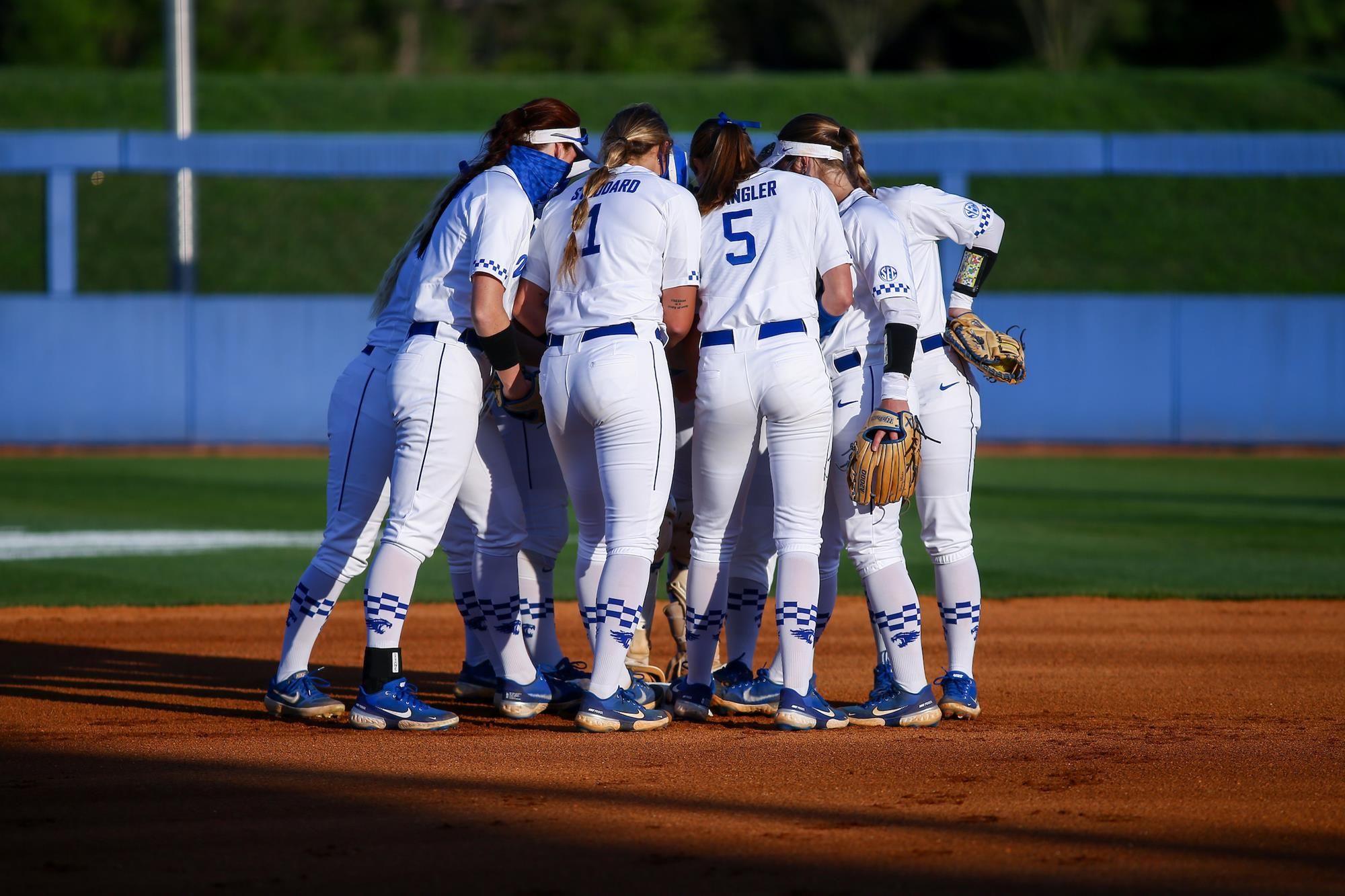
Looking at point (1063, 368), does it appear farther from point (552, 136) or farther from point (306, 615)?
point (306, 615)

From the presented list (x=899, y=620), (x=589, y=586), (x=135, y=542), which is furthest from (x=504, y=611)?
(x=135, y=542)

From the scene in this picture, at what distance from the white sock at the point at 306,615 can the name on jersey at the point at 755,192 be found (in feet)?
5.89

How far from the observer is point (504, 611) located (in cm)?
492

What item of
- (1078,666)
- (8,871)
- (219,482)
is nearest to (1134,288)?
(219,482)

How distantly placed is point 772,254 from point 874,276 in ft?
1.11

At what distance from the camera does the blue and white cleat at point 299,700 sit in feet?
15.6

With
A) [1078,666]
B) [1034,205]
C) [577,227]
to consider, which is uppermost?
[1034,205]

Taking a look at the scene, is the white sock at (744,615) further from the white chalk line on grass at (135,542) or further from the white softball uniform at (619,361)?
the white chalk line on grass at (135,542)

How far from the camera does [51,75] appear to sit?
3297 centimetres

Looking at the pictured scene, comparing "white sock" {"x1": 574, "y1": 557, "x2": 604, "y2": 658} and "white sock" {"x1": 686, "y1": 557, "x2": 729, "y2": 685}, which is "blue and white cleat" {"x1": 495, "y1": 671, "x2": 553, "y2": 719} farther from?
"white sock" {"x1": 686, "y1": 557, "x2": 729, "y2": 685}

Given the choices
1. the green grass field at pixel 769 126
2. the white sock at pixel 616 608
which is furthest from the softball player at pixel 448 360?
the green grass field at pixel 769 126

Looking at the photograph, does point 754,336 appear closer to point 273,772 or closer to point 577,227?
point 577,227

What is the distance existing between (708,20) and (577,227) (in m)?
40.6

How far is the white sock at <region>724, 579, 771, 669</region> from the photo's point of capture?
5.03 metres
